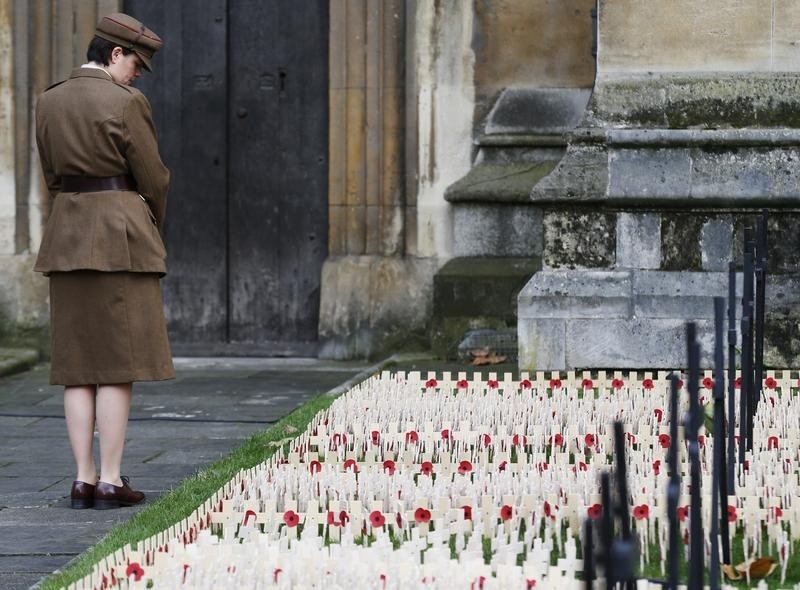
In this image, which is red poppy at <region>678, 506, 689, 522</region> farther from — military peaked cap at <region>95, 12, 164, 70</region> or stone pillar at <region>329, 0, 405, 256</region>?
stone pillar at <region>329, 0, 405, 256</region>

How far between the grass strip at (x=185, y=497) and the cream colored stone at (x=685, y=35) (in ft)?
8.07

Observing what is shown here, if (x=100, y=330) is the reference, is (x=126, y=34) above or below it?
above

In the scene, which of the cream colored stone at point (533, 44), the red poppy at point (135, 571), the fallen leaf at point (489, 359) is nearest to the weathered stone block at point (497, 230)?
the cream colored stone at point (533, 44)

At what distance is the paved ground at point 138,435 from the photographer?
4.71 metres

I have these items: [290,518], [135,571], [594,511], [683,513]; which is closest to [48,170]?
[290,518]

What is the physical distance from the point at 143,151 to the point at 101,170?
15cm

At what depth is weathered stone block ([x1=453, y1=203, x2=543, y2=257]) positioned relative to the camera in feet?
32.7

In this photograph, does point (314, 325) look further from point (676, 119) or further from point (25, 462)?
point (25, 462)

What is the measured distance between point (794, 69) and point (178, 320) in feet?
15.3

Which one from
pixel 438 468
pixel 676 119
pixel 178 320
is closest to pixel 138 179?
pixel 438 468

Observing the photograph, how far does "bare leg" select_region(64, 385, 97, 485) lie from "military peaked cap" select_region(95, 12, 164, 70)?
3.81 ft

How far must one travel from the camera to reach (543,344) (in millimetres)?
8031

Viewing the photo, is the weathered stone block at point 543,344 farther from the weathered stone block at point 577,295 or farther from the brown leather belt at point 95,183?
the brown leather belt at point 95,183

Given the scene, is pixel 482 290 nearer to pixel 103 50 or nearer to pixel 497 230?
pixel 497 230
